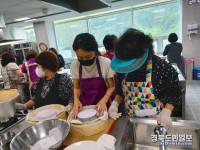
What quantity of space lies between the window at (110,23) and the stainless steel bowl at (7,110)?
5.77 meters

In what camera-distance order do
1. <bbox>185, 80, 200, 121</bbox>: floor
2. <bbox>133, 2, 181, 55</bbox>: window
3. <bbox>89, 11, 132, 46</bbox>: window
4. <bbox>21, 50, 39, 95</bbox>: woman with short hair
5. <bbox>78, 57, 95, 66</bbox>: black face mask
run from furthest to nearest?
<bbox>89, 11, 132, 46</bbox>: window → <bbox>133, 2, 181, 55</bbox>: window → <bbox>21, 50, 39, 95</bbox>: woman with short hair → <bbox>185, 80, 200, 121</bbox>: floor → <bbox>78, 57, 95, 66</bbox>: black face mask

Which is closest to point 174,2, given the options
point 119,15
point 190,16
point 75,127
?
point 190,16

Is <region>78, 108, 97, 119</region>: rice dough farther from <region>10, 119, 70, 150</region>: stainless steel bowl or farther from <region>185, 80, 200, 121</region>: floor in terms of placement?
<region>185, 80, 200, 121</region>: floor

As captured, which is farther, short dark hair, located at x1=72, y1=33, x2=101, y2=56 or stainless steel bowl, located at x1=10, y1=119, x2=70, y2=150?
short dark hair, located at x1=72, y1=33, x2=101, y2=56

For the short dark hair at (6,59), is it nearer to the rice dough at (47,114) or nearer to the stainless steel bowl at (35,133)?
the rice dough at (47,114)

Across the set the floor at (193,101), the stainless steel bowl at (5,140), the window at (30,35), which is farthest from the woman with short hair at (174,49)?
the window at (30,35)

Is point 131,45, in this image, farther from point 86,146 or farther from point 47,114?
point 47,114

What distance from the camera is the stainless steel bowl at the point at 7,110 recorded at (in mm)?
1202

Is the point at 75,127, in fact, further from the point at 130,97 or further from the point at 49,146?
the point at 130,97

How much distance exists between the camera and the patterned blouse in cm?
112

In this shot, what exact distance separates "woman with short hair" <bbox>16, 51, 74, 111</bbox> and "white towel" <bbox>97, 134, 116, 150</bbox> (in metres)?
0.77

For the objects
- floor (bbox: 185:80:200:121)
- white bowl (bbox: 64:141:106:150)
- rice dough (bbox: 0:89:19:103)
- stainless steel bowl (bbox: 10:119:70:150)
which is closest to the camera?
white bowl (bbox: 64:141:106:150)

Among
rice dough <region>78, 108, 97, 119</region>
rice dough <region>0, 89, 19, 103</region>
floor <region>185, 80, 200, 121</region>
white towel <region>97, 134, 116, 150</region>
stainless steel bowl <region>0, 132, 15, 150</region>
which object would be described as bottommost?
floor <region>185, 80, 200, 121</region>

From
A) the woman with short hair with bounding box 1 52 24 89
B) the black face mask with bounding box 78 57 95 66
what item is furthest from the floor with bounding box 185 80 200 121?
the woman with short hair with bounding box 1 52 24 89
